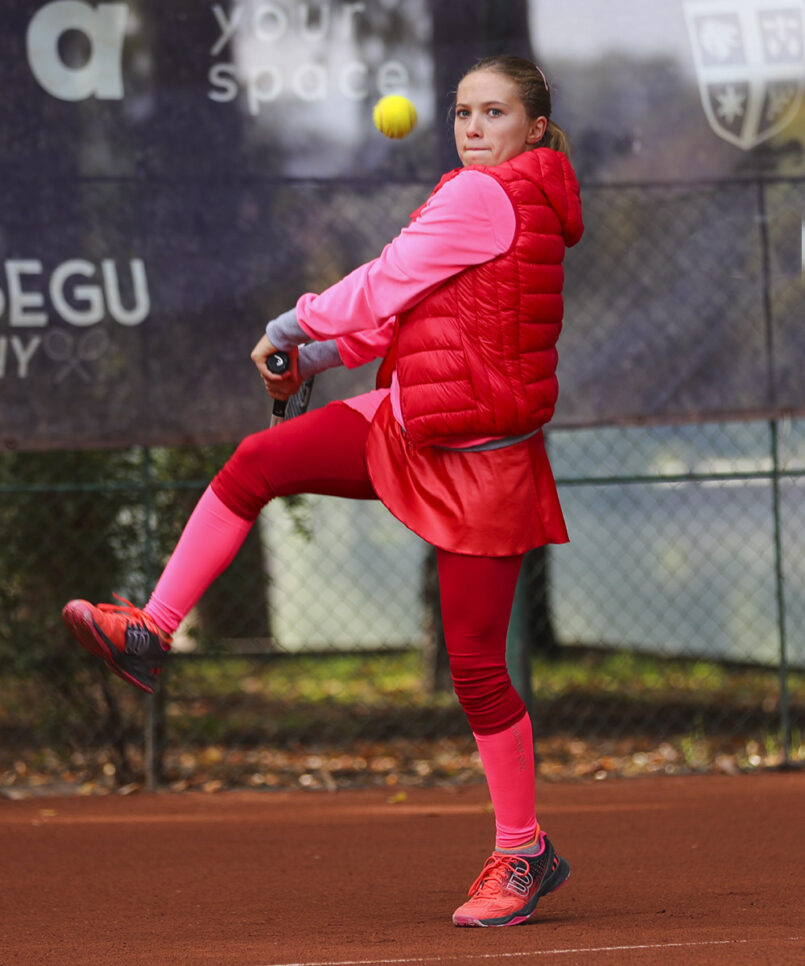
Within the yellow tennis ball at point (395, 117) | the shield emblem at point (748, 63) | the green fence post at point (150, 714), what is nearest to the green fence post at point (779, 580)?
the shield emblem at point (748, 63)

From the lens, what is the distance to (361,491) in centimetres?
365

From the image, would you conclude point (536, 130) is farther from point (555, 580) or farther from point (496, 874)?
point (555, 580)

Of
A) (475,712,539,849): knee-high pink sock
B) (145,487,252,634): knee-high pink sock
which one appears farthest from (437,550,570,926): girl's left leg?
(145,487,252,634): knee-high pink sock

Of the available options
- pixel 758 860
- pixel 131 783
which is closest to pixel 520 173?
pixel 758 860

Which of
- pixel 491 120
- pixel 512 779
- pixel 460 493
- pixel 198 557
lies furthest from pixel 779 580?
pixel 198 557

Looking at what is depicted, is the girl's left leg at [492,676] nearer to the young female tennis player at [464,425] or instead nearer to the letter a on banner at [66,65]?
the young female tennis player at [464,425]

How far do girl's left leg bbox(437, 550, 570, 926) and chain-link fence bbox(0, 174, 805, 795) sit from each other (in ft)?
7.53

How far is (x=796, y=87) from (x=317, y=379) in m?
2.48

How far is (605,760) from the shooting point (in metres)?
6.90

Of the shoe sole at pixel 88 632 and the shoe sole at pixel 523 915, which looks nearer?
the shoe sole at pixel 88 632

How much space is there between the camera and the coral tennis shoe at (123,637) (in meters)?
3.33

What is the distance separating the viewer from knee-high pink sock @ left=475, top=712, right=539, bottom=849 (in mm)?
3631

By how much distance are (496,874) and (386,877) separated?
93 cm

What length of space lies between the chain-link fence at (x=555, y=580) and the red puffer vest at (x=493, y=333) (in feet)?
7.96
